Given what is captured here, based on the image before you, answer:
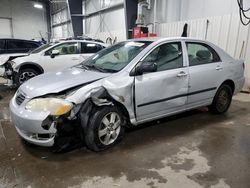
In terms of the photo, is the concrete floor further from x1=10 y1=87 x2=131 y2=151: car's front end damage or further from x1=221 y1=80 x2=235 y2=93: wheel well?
x1=221 y1=80 x2=235 y2=93: wheel well

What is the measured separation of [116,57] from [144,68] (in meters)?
0.71

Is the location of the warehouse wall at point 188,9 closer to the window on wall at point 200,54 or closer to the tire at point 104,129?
the window on wall at point 200,54

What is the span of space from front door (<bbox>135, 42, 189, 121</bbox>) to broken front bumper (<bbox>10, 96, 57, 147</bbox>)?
1118 millimetres

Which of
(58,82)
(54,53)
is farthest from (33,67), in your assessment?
(58,82)

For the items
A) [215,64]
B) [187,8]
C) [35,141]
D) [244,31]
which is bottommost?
[35,141]

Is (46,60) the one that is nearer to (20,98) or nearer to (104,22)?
(20,98)

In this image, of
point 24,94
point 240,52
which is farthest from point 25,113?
point 240,52

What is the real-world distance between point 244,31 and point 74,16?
38.8 ft

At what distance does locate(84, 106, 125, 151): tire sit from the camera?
8.54ft

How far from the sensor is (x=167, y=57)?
329 centimetres

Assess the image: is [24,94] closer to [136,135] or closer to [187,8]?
[136,135]

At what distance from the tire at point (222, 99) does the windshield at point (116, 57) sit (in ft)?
5.58

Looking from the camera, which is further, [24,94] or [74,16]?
[74,16]

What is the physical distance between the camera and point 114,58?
3408mm
